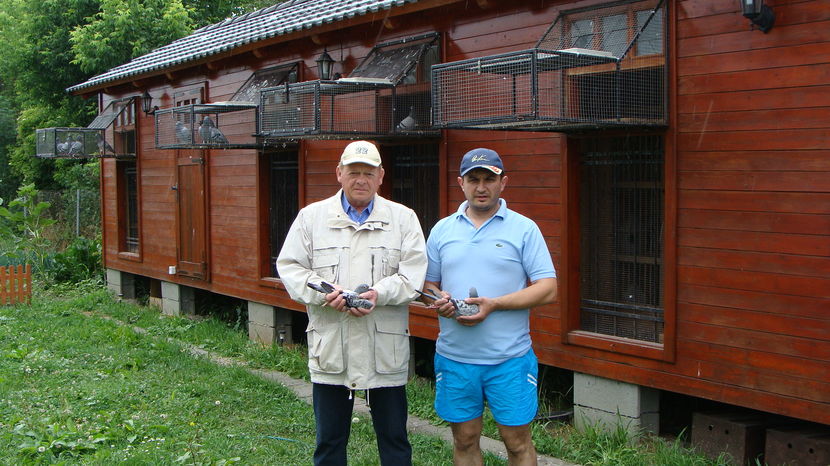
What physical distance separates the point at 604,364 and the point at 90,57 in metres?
19.4

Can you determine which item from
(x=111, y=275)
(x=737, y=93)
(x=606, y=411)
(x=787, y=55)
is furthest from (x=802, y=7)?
(x=111, y=275)

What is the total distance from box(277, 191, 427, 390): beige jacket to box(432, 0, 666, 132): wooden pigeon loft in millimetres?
1569

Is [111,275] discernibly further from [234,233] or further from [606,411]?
[606,411]

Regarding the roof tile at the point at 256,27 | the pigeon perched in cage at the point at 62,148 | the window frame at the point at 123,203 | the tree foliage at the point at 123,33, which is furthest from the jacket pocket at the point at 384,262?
the tree foliage at the point at 123,33

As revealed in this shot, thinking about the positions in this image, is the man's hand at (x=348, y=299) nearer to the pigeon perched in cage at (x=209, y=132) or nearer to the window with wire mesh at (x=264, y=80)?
the window with wire mesh at (x=264, y=80)

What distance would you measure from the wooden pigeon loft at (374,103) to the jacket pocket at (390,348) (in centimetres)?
359

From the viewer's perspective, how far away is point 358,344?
14.6ft

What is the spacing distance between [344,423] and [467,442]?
62cm

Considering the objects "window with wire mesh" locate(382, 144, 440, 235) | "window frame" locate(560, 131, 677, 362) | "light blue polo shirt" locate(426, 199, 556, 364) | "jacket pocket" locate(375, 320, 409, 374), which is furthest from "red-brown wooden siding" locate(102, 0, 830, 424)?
"jacket pocket" locate(375, 320, 409, 374)

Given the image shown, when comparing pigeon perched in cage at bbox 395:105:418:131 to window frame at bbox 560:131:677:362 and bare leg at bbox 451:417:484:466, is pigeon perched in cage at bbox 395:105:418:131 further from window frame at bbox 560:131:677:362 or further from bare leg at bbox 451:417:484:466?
bare leg at bbox 451:417:484:466

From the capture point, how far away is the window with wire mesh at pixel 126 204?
1595cm

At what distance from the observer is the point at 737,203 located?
576 centimetres

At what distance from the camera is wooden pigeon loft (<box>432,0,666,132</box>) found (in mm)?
5906

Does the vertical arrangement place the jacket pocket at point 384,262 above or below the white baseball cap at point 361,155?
below
